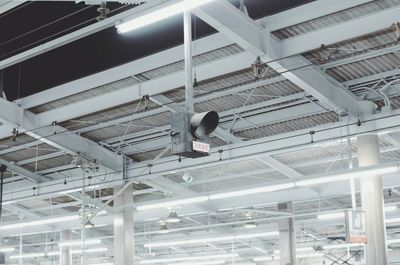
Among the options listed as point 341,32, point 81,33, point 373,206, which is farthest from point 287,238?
point 81,33

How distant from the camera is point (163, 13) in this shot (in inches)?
230

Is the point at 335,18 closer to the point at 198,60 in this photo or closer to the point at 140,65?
the point at 198,60

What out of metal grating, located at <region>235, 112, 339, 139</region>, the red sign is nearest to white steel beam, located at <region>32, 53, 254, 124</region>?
metal grating, located at <region>235, 112, 339, 139</region>

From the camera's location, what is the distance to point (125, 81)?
1184cm

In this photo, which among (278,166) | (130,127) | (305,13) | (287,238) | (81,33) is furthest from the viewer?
(287,238)

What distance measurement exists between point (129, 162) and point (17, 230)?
10.2 m

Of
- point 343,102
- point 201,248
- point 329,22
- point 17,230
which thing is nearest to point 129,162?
point 343,102

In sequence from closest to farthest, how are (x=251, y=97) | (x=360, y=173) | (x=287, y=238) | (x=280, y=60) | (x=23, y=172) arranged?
(x=280, y=60) → (x=360, y=173) → (x=251, y=97) → (x=23, y=172) → (x=287, y=238)

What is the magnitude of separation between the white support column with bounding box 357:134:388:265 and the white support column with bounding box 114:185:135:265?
6275mm

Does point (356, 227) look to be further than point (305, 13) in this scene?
Yes

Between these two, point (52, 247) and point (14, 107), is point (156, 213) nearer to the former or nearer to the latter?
point (14, 107)

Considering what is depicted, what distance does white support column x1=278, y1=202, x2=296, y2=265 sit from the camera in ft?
59.6

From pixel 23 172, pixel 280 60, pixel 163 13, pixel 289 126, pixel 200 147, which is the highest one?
pixel 280 60

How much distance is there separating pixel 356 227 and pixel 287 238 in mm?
7244
